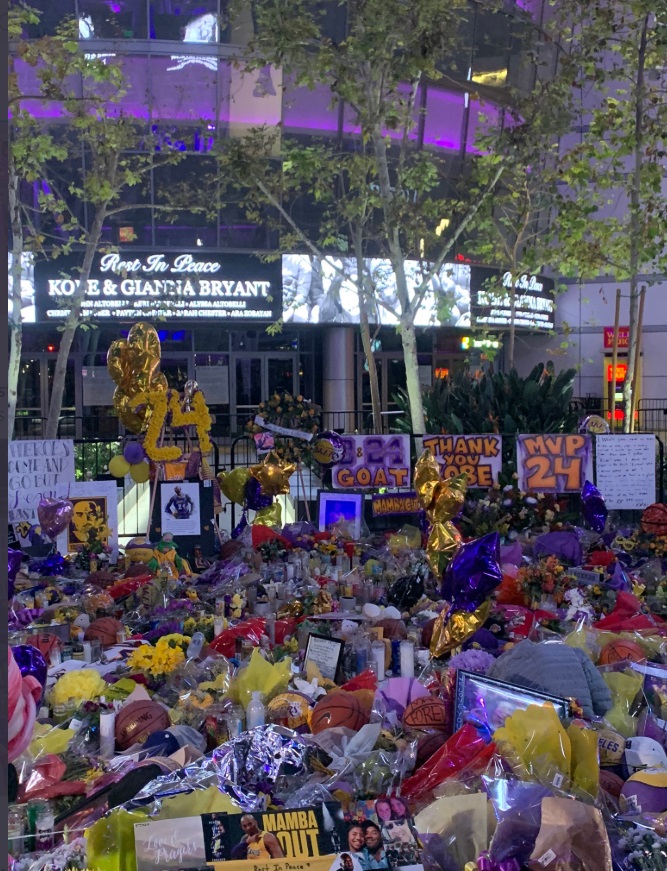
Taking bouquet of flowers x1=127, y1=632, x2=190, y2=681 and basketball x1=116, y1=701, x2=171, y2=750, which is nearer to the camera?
basketball x1=116, y1=701, x2=171, y2=750

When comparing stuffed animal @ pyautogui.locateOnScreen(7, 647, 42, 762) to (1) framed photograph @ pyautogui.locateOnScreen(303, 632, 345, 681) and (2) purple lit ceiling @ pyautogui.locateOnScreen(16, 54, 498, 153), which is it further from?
(2) purple lit ceiling @ pyautogui.locateOnScreen(16, 54, 498, 153)

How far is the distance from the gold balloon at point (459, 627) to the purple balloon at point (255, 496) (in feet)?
12.2

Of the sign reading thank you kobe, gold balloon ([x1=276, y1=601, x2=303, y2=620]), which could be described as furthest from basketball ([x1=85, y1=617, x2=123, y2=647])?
the sign reading thank you kobe

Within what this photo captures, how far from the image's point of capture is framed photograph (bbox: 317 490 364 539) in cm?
796

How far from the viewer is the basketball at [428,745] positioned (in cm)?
298

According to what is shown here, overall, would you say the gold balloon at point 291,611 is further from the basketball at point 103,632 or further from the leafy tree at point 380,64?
the leafy tree at point 380,64

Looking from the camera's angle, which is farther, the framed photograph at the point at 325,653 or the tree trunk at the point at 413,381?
the tree trunk at the point at 413,381

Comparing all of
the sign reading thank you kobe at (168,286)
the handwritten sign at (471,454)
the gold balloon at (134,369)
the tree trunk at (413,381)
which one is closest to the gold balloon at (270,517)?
the gold balloon at (134,369)

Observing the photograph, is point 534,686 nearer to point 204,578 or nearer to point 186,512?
point 204,578

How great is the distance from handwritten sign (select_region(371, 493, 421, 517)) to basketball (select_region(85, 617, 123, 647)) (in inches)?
141

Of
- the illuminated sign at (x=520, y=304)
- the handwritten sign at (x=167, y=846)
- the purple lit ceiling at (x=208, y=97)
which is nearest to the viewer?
the handwritten sign at (x=167, y=846)

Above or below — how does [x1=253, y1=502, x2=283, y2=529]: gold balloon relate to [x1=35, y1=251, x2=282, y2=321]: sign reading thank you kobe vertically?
below

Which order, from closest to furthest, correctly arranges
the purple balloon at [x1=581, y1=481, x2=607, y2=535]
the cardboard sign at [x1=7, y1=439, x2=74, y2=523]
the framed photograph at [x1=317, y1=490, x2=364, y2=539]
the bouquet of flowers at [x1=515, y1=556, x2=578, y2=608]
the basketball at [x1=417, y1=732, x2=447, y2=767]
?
the basketball at [x1=417, y1=732, x2=447, y2=767] → the bouquet of flowers at [x1=515, y1=556, x2=578, y2=608] → the cardboard sign at [x1=7, y1=439, x2=74, y2=523] → the purple balloon at [x1=581, y1=481, x2=607, y2=535] → the framed photograph at [x1=317, y1=490, x2=364, y2=539]

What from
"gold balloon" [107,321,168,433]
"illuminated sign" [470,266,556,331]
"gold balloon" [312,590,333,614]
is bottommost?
"gold balloon" [312,590,333,614]
